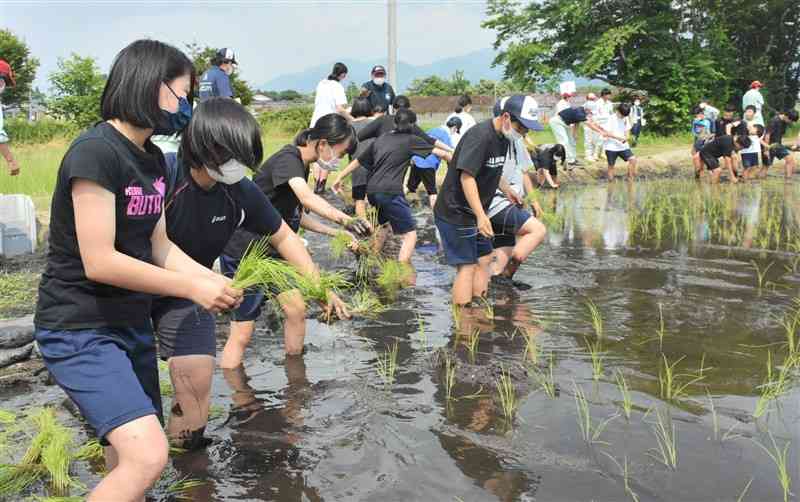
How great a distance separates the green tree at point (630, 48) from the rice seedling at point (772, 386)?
73.5 feet

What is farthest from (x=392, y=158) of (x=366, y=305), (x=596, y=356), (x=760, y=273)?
(x=760, y=273)

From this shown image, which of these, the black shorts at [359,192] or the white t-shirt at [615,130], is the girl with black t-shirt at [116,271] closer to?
the black shorts at [359,192]


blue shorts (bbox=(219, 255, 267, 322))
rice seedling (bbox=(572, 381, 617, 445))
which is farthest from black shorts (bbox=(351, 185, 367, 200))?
rice seedling (bbox=(572, 381, 617, 445))

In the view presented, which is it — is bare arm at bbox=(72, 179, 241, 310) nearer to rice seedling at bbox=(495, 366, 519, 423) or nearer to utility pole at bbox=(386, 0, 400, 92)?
rice seedling at bbox=(495, 366, 519, 423)

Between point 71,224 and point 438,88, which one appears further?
point 438,88

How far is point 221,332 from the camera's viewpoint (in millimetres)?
5938

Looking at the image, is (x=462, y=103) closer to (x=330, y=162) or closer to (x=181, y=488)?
(x=330, y=162)

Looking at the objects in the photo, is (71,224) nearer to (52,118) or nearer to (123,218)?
(123,218)

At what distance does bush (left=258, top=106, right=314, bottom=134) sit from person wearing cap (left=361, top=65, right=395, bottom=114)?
1377 cm

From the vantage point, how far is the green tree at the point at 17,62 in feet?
107

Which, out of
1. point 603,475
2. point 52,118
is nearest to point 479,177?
point 603,475

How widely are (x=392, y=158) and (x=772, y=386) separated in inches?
172

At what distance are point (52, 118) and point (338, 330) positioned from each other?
26.6m

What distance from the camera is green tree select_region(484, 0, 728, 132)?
2584cm
